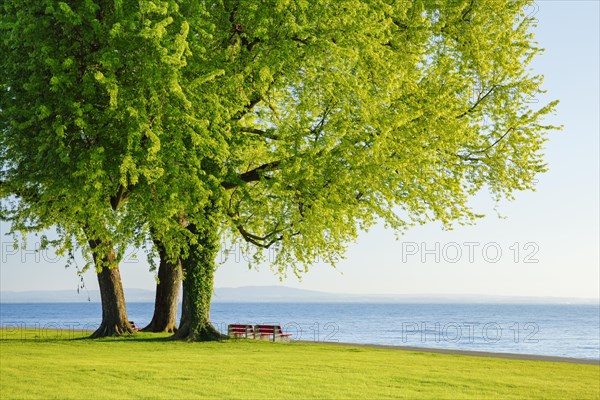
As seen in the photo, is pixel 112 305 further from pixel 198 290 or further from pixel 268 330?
pixel 268 330

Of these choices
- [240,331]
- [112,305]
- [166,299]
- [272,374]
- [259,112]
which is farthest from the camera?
[166,299]

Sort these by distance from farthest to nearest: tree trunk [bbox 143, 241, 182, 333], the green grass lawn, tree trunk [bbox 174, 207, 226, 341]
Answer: tree trunk [bbox 143, 241, 182, 333] < tree trunk [bbox 174, 207, 226, 341] < the green grass lawn

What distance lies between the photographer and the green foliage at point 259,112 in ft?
62.1

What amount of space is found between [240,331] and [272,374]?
12.6 meters

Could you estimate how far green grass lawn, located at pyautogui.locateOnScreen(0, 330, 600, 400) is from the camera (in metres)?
16.4

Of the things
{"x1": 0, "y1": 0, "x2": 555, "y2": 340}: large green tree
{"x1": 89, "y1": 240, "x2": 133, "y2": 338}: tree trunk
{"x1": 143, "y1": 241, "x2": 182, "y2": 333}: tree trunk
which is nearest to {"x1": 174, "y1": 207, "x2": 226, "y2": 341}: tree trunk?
{"x1": 0, "y1": 0, "x2": 555, "y2": 340}: large green tree

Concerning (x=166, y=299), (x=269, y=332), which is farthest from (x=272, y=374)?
(x=166, y=299)

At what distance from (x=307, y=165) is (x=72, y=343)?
13218 millimetres

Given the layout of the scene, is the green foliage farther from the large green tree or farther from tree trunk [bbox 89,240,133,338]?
tree trunk [bbox 89,240,133,338]

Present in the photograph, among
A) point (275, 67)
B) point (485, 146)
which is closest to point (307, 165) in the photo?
point (275, 67)

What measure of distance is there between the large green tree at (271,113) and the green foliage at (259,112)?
2.5 inches

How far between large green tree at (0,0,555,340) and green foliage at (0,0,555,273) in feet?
0.21

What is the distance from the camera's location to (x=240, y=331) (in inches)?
1240

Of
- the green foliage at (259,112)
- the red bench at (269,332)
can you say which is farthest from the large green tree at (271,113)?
the red bench at (269,332)
